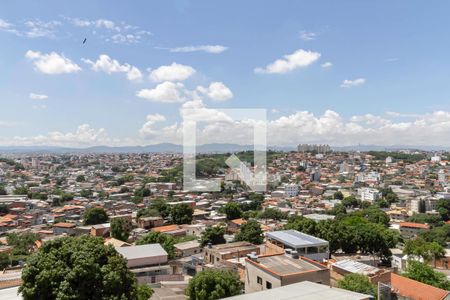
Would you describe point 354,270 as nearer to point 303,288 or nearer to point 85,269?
point 303,288

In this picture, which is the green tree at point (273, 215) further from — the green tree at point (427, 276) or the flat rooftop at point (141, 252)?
the green tree at point (427, 276)

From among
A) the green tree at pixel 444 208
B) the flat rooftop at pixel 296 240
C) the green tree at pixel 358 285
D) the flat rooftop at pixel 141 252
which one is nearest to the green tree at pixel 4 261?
the flat rooftop at pixel 141 252

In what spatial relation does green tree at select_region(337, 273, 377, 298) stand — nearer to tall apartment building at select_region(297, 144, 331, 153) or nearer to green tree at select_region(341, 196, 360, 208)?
green tree at select_region(341, 196, 360, 208)

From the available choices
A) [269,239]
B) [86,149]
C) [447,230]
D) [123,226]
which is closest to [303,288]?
[269,239]

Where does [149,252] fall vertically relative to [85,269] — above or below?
below

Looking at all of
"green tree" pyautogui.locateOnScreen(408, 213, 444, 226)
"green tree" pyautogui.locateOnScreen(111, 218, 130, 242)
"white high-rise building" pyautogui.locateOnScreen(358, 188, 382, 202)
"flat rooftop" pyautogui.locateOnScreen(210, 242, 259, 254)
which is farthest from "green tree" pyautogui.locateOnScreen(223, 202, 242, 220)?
"white high-rise building" pyautogui.locateOnScreen(358, 188, 382, 202)

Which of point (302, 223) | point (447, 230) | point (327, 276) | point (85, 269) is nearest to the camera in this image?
point (85, 269)
